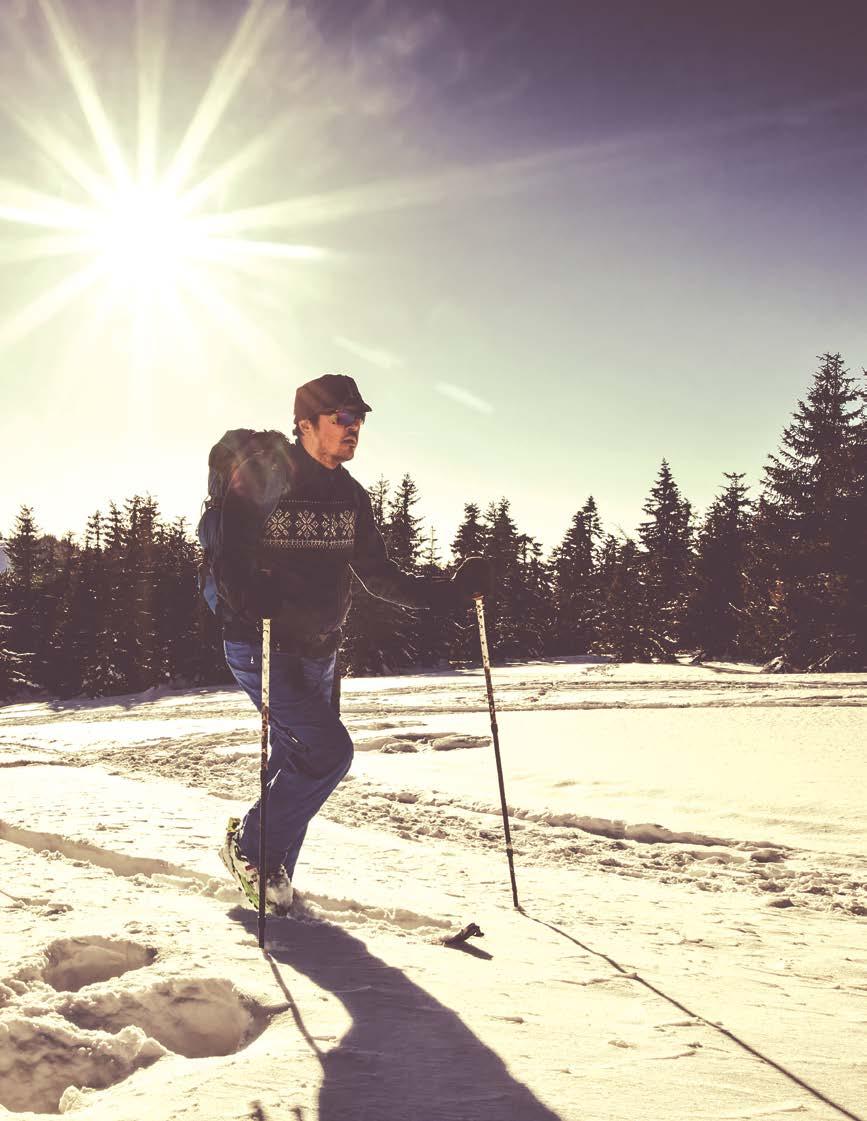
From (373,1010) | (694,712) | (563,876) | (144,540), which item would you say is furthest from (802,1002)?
(144,540)

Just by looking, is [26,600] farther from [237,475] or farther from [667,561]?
[237,475]

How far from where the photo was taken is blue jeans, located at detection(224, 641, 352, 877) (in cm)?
314

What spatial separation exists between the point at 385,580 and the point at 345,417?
0.85 meters

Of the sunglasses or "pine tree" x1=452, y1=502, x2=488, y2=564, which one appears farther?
"pine tree" x1=452, y1=502, x2=488, y2=564

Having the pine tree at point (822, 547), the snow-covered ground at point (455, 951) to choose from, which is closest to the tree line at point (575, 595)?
the pine tree at point (822, 547)

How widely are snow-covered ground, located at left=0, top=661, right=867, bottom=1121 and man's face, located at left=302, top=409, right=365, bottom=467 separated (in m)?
1.92

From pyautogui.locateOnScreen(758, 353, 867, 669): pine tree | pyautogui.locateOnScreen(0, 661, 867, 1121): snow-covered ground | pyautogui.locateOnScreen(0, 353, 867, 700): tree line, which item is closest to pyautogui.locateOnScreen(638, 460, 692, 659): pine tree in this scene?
pyautogui.locateOnScreen(0, 353, 867, 700): tree line

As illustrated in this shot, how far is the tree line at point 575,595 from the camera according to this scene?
2022 cm

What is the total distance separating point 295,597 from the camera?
124 inches

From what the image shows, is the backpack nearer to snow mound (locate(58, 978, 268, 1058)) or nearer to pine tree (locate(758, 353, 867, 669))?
snow mound (locate(58, 978, 268, 1058))

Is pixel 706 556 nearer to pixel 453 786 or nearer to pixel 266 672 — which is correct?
pixel 453 786

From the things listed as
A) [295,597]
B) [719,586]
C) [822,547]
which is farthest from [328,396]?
[719,586]

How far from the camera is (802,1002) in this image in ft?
7.22

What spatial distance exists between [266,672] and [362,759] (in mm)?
4889
